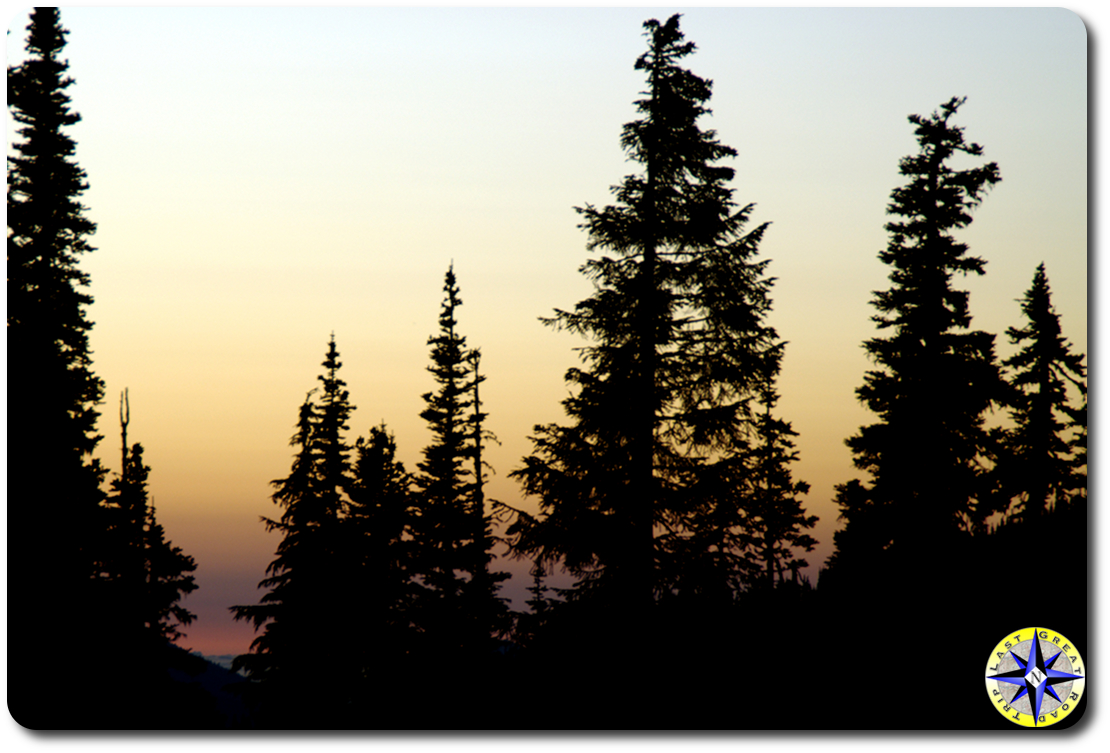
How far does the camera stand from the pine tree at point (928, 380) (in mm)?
20438

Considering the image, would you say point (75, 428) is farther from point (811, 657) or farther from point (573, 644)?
point (811, 657)

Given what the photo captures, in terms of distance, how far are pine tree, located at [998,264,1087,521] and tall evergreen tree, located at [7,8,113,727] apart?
1577 cm

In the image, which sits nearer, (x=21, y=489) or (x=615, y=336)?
(x=21, y=489)

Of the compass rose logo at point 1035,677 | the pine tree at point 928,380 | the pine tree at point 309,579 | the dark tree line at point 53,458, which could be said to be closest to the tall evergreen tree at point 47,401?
the dark tree line at point 53,458

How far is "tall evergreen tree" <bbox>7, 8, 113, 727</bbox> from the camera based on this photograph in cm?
1195

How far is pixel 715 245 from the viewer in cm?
1572

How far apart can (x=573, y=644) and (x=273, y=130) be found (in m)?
10.4

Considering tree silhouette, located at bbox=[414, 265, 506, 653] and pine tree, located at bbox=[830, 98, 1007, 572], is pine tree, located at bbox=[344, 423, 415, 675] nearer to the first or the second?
tree silhouette, located at bbox=[414, 265, 506, 653]

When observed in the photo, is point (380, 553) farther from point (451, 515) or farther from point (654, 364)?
point (654, 364)

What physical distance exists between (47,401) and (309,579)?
1226 cm

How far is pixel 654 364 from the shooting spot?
15.5m

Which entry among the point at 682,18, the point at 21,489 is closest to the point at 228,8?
the point at 682,18

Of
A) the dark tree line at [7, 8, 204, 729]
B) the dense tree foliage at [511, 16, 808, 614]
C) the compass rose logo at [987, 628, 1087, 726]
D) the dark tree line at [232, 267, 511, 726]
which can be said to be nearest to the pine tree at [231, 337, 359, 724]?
the dark tree line at [232, 267, 511, 726]

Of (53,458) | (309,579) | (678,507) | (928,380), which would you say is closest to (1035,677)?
(678,507)
